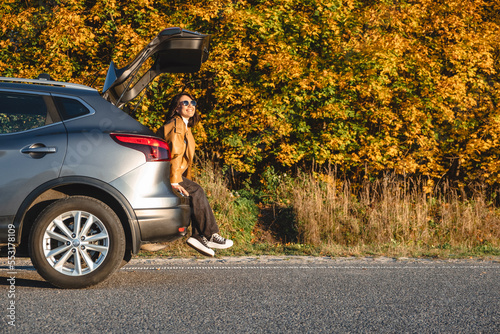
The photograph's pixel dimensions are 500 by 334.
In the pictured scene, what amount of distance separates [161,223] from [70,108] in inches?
52.6

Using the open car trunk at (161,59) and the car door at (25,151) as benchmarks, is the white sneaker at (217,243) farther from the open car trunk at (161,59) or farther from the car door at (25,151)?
the car door at (25,151)

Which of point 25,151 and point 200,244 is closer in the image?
point 25,151

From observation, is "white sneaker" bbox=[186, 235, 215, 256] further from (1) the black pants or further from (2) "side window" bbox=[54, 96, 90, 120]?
(2) "side window" bbox=[54, 96, 90, 120]

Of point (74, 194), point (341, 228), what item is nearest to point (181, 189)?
point (74, 194)

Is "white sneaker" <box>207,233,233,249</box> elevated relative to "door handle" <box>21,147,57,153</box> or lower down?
lower down

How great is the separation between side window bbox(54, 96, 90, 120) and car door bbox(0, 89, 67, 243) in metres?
0.06

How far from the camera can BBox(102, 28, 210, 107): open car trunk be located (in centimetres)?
547

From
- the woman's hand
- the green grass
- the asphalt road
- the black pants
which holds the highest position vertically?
the woman's hand

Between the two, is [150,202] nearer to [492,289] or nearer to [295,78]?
[492,289]

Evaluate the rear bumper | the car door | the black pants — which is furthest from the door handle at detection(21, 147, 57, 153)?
the black pants

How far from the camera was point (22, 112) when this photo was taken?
4.99m

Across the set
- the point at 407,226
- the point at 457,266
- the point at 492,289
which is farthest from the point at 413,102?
the point at 492,289

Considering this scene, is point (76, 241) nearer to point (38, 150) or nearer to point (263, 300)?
point (38, 150)

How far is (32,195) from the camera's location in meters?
4.81
